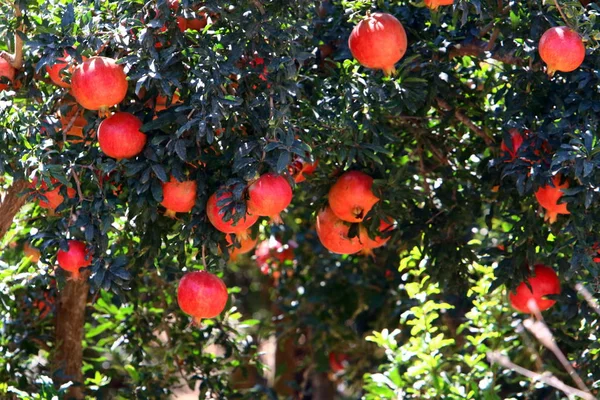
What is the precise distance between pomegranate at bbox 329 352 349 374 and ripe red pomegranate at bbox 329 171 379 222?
8.71 ft

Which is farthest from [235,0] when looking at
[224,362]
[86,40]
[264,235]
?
[224,362]

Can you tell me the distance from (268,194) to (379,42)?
28.8 inches

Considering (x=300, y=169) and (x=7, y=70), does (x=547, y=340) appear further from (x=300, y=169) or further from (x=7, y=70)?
(x=7, y=70)

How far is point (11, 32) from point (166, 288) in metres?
1.78

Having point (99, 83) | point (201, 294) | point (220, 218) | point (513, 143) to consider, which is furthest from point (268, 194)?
point (513, 143)

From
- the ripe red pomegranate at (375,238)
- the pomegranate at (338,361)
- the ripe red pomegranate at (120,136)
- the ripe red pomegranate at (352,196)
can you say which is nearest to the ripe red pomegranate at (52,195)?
the ripe red pomegranate at (120,136)

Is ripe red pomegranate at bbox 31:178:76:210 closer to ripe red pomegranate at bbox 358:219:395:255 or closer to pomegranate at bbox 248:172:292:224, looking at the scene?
pomegranate at bbox 248:172:292:224

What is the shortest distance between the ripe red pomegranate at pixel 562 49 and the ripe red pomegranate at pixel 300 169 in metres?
0.87

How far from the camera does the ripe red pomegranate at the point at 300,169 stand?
9.83 feet

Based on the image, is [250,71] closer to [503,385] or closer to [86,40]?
[86,40]

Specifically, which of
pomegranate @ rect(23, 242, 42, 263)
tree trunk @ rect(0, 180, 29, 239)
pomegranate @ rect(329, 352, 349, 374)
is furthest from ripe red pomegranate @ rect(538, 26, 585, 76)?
pomegranate @ rect(329, 352, 349, 374)

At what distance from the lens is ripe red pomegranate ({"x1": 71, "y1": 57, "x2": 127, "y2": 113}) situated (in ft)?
8.25

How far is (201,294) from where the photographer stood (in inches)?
108

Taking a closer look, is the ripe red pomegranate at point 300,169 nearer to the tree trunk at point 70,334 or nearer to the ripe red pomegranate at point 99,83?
the ripe red pomegranate at point 99,83
